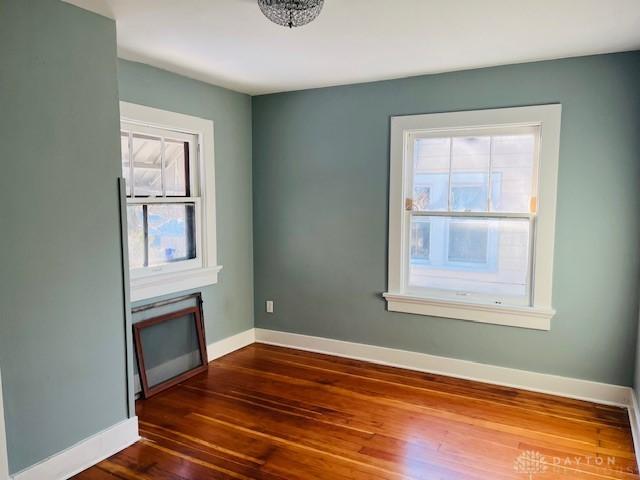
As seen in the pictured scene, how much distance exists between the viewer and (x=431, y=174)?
12.1 ft

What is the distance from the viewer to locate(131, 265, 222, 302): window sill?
132 inches

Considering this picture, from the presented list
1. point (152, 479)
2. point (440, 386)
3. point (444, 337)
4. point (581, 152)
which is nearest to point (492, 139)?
point (581, 152)

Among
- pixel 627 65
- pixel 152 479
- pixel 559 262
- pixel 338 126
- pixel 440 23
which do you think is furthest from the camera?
pixel 338 126

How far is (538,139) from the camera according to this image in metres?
3.31

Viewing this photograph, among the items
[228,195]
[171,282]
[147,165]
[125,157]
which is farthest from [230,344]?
[125,157]

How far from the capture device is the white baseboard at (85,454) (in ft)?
7.41

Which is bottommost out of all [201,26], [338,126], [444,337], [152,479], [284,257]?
[152,479]

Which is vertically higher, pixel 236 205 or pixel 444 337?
pixel 236 205

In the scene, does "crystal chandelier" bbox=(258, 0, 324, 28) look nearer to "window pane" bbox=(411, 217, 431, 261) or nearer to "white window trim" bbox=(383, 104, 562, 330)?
"white window trim" bbox=(383, 104, 562, 330)

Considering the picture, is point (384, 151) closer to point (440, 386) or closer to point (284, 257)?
point (284, 257)

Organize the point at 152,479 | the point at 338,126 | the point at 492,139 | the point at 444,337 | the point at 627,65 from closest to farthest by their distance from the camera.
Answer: the point at 152,479
the point at 627,65
the point at 492,139
the point at 444,337
the point at 338,126

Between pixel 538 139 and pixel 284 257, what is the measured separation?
2.33 metres

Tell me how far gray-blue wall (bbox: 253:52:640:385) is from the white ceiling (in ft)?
0.70

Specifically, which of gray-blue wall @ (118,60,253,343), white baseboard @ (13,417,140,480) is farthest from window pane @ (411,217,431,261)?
white baseboard @ (13,417,140,480)
